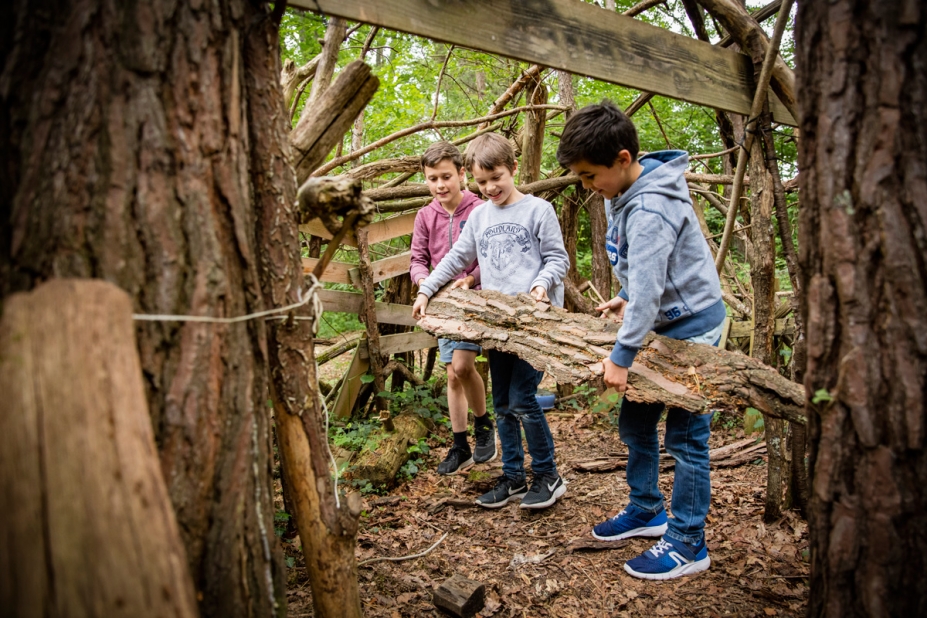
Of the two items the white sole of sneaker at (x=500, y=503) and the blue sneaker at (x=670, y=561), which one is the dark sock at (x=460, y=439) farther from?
the blue sneaker at (x=670, y=561)

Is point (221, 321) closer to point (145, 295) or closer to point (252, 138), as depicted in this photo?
point (145, 295)

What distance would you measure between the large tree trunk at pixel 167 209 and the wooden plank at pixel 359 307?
9.65ft

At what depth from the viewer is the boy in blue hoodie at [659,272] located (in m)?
2.20

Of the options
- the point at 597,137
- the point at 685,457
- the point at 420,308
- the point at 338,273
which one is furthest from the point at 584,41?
the point at 338,273

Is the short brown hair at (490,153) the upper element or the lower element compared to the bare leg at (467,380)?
upper

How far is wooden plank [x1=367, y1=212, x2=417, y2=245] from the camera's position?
467 cm

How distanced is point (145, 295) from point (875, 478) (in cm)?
194

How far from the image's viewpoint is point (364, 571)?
2635 mm

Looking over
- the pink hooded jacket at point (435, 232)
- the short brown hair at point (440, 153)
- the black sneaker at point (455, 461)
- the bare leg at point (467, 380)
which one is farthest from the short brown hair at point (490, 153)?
the black sneaker at point (455, 461)

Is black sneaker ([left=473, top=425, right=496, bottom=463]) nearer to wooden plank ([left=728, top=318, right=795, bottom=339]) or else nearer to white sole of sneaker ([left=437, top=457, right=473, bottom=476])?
white sole of sneaker ([left=437, top=457, right=473, bottom=476])

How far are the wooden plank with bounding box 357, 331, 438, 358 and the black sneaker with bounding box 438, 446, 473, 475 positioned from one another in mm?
1198

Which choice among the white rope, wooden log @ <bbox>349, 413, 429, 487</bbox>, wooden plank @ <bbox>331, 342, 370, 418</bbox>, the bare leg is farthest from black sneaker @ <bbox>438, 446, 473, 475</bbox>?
the white rope

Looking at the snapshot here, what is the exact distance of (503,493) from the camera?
3.25m

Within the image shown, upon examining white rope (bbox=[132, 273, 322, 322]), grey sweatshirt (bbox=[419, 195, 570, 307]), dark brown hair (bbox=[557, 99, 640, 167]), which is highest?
dark brown hair (bbox=[557, 99, 640, 167])
